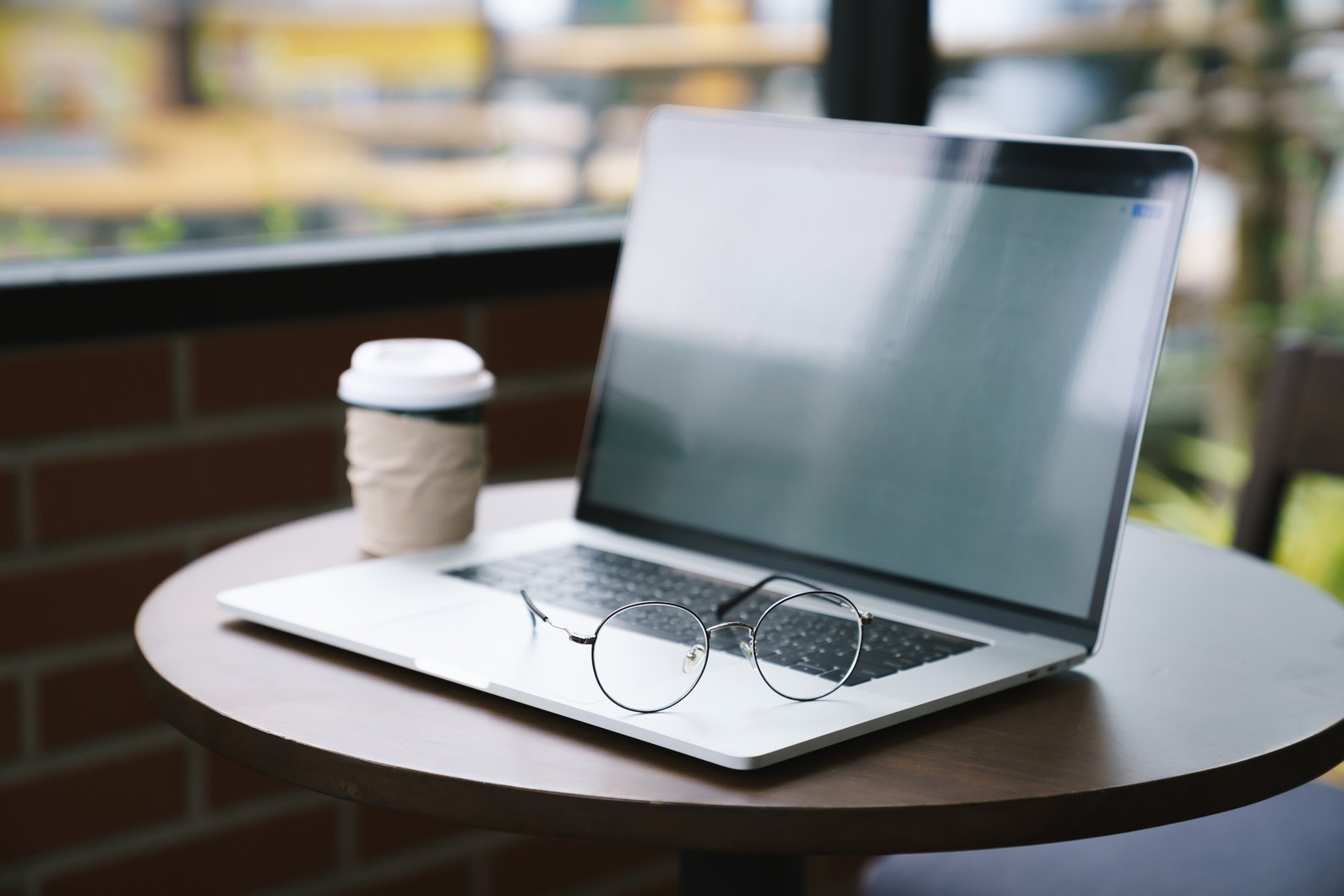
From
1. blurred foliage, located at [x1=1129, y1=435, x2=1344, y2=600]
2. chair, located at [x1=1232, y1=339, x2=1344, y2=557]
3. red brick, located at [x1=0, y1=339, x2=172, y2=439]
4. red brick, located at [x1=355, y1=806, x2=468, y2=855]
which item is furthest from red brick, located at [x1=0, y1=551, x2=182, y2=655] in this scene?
blurred foliage, located at [x1=1129, y1=435, x2=1344, y2=600]

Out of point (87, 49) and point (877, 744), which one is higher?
point (87, 49)

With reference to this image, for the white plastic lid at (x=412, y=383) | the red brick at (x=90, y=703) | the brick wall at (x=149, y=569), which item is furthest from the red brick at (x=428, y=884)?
the white plastic lid at (x=412, y=383)

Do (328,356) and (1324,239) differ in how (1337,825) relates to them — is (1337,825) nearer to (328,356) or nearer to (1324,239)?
(328,356)

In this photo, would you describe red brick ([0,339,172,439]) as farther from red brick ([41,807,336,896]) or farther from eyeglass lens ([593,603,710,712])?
eyeglass lens ([593,603,710,712])

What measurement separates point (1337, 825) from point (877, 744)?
652 mm

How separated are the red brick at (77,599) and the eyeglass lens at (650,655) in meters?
0.74

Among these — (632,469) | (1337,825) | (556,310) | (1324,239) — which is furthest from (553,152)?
(1324,239)

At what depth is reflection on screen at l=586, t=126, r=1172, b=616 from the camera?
88cm

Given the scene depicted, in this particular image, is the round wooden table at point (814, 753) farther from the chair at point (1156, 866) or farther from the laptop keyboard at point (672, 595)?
the chair at point (1156, 866)

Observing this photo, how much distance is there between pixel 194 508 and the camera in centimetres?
147

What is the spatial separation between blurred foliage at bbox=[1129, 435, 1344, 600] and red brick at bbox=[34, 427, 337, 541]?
1.52 m

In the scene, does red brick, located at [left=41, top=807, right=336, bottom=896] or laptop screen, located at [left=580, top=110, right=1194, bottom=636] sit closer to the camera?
laptop screen, located at [left=580, top=110, right=1194, bottom=636]

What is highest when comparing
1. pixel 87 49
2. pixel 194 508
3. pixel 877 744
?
pixel 87 49

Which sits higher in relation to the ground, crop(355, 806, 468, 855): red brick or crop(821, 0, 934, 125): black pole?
crop(821, 0, 934, 125): black pole
